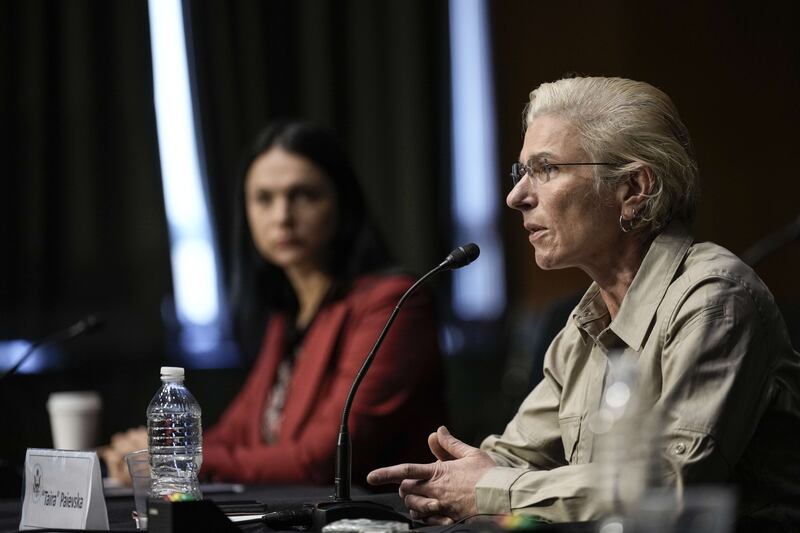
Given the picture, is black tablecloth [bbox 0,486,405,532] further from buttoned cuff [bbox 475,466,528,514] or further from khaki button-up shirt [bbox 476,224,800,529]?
khaki button-up shirt [bbox 476,224,800,529]

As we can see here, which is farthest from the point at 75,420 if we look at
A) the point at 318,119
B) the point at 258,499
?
the point at 318,119

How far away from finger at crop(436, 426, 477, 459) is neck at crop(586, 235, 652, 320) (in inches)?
15.4

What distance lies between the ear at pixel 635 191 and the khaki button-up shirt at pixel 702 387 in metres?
0.07

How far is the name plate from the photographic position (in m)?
1.59

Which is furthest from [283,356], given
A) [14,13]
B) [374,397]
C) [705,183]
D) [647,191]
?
[705,183]

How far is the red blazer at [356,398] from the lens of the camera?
283 centimetres

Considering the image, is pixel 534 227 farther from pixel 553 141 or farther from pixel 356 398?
pixel 356 398

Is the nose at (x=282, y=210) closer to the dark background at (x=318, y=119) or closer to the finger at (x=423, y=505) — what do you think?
the dark background at (x=318, y=119)

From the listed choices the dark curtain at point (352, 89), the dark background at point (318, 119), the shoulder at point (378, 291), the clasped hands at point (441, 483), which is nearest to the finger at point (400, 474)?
the clasped hands at point (441, 483)

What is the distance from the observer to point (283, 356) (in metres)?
3.34

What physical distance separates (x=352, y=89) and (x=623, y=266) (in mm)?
3162

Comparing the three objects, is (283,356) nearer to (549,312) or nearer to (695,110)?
(549,312)

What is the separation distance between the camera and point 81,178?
4555 millimetres

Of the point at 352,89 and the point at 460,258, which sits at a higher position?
the point at 352,89
